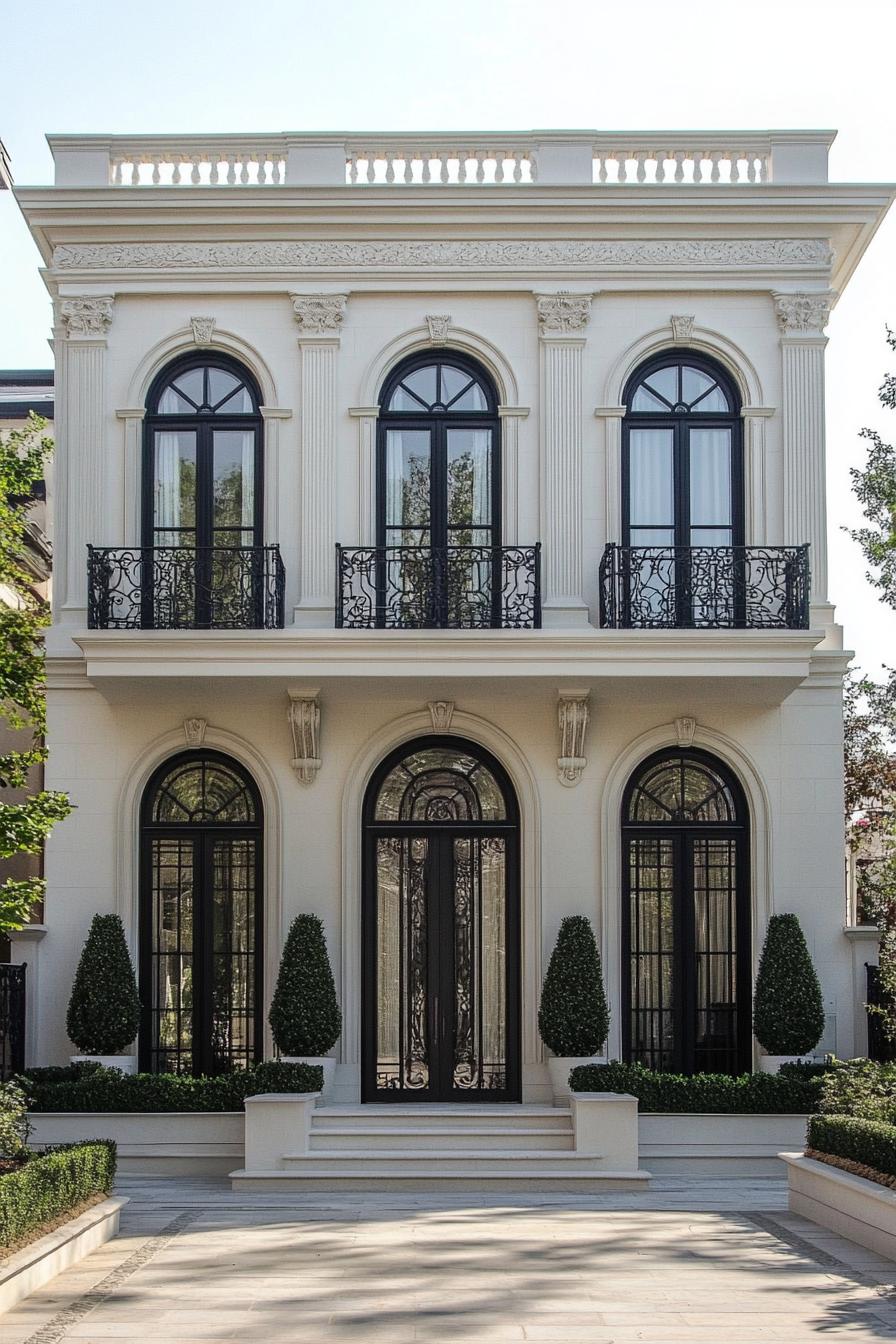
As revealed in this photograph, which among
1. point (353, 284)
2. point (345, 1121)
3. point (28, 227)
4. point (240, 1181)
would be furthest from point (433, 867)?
point (28, 227)

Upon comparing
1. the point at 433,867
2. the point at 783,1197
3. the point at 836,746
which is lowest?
the point at 783,1197

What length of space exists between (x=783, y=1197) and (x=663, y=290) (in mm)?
9670

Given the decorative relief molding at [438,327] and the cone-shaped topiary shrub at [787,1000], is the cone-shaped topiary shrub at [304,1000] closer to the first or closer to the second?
the cone-shaped topiary shrub at [787,1000]

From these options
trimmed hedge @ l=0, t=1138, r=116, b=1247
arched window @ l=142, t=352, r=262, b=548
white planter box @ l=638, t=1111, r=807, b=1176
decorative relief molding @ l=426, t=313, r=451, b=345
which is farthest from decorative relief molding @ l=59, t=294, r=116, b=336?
white planter box @ l=638, t=1111, r=807, b=1176

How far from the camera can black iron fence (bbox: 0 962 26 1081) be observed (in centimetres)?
1755

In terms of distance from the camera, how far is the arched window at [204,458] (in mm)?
18672

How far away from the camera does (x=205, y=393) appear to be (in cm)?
1894

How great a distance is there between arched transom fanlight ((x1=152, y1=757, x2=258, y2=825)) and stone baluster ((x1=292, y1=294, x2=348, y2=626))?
1.96 meters

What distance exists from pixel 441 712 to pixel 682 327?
5022mm

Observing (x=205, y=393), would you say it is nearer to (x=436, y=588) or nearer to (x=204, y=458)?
(x=204, y=458)

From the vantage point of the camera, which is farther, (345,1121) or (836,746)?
(836,746)

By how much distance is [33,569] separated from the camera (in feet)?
73.9

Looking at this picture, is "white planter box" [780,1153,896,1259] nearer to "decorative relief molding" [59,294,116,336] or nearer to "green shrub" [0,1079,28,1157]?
"green shrub" [0,1079,28,1157]

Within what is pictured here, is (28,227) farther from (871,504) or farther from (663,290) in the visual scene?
(871,504)
